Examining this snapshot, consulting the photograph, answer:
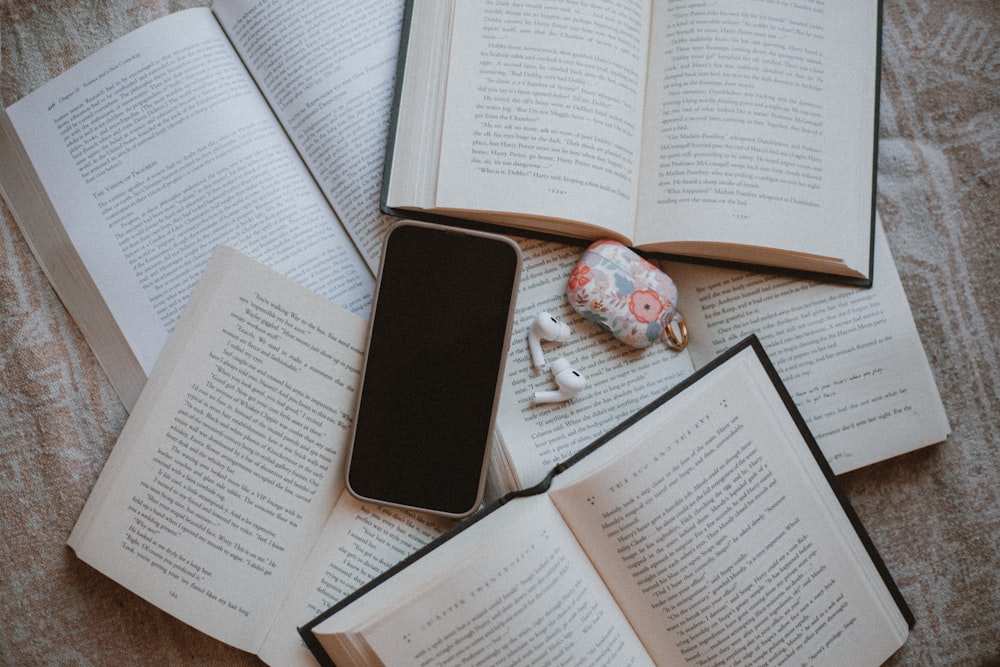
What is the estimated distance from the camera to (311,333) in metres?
0.66

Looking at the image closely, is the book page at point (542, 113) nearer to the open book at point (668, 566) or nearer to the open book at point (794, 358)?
the open book at point (794, 358)

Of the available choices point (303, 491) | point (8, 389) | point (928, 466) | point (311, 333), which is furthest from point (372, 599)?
point (928, 466)

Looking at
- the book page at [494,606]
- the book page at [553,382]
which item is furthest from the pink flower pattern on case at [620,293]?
the book page at [494,606]

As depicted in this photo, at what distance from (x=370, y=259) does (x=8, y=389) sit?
0.37 m

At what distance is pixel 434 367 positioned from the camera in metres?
0.66

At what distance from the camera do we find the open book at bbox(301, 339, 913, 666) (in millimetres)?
594

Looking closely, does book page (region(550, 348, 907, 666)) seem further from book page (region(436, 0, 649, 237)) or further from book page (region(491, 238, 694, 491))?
book page (region(436, 0, 649, 237))

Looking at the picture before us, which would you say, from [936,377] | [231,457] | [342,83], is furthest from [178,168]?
[936,377]

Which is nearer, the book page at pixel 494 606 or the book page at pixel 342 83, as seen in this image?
the book page at pixel 494 606

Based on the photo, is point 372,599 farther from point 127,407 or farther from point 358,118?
point 358,118

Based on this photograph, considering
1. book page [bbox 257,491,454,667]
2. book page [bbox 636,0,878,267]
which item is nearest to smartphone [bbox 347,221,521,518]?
book page [bbox 257,491,454,667]

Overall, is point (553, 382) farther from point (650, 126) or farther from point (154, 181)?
point (154, 181)

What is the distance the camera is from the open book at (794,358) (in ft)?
2.23

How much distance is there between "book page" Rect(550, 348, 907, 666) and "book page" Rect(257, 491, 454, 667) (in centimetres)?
15
